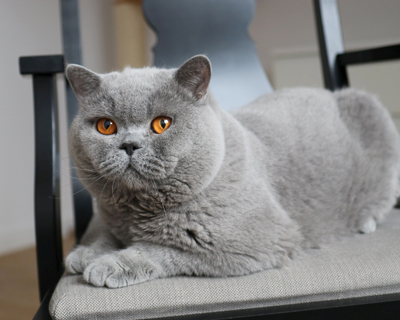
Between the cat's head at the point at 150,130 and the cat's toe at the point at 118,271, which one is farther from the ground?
the cat's head at the point at 150,130

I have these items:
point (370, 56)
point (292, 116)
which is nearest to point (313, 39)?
point (370, 56)

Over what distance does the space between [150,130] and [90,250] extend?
29cm

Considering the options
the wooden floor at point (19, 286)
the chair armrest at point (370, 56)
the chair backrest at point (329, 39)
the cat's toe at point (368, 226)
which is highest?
the chair backrest at point (329, 39)

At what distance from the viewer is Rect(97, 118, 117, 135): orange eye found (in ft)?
2.50

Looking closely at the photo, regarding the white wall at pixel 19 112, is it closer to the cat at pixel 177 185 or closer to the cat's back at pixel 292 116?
the cat's back at pixel 292 116

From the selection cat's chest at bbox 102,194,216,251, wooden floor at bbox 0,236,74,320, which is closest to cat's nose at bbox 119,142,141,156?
cat's chest at bbox 102,194,216,251

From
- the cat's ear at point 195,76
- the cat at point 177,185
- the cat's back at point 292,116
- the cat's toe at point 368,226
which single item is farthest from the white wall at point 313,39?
the cat's ear at point 195,76

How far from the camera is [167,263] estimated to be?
0.76 m

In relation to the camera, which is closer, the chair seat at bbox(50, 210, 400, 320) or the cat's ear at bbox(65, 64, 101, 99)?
the chair seat at bbox(50, 210, 400, 320)

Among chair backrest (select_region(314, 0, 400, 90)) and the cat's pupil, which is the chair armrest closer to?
chair backrest (select_region(314, 0, 400, 90))

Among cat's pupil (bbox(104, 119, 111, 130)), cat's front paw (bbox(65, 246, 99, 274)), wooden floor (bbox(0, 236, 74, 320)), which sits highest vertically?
cat's pupil (bbox(104, 119, 111, 130))

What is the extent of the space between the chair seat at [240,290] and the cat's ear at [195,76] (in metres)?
0.35

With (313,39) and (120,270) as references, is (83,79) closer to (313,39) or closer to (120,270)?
(120,270)

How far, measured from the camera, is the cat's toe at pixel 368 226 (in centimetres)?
104
